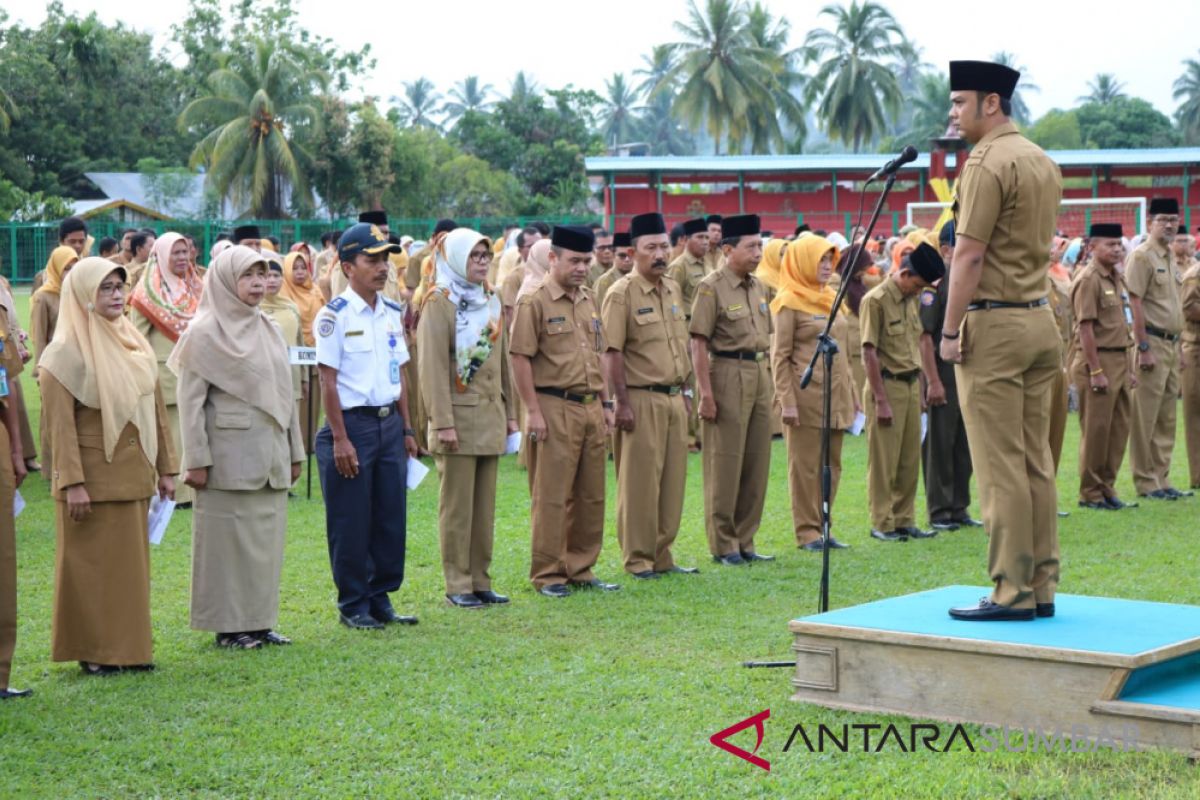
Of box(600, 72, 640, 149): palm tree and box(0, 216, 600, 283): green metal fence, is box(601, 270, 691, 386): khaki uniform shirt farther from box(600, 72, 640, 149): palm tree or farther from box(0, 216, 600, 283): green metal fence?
box(600, 72, 640, 149): palm tree

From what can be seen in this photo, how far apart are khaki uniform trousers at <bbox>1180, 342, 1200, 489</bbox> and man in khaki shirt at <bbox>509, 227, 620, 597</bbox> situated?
6244 mm

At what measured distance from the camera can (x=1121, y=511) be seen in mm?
11055

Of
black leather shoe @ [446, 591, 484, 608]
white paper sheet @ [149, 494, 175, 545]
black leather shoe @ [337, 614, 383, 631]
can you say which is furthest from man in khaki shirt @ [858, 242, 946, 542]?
white paper sheet @ [149, 494, 175, 545]

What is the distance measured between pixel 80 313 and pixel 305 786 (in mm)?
2745

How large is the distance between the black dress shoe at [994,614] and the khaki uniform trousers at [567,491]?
3060mm

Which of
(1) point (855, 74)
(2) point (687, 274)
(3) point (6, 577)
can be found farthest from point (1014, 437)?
(1) point (855, 74)

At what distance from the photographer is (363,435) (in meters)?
7.38

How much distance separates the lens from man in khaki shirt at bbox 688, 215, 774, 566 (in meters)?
9.20

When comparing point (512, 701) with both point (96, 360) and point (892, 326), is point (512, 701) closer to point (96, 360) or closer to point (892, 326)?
point (96, 360)

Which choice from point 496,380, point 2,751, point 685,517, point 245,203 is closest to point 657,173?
point 245,203

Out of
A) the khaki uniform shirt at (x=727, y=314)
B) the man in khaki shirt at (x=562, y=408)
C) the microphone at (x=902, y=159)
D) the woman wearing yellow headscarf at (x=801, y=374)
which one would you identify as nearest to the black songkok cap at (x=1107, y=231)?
the woman wearing yellow headscarf at (x=801, y=374)

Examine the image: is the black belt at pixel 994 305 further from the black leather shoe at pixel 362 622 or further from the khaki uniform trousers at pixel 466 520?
the black leather shoe at pixel 362 622

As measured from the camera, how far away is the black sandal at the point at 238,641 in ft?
23.1

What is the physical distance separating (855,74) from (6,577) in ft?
223
